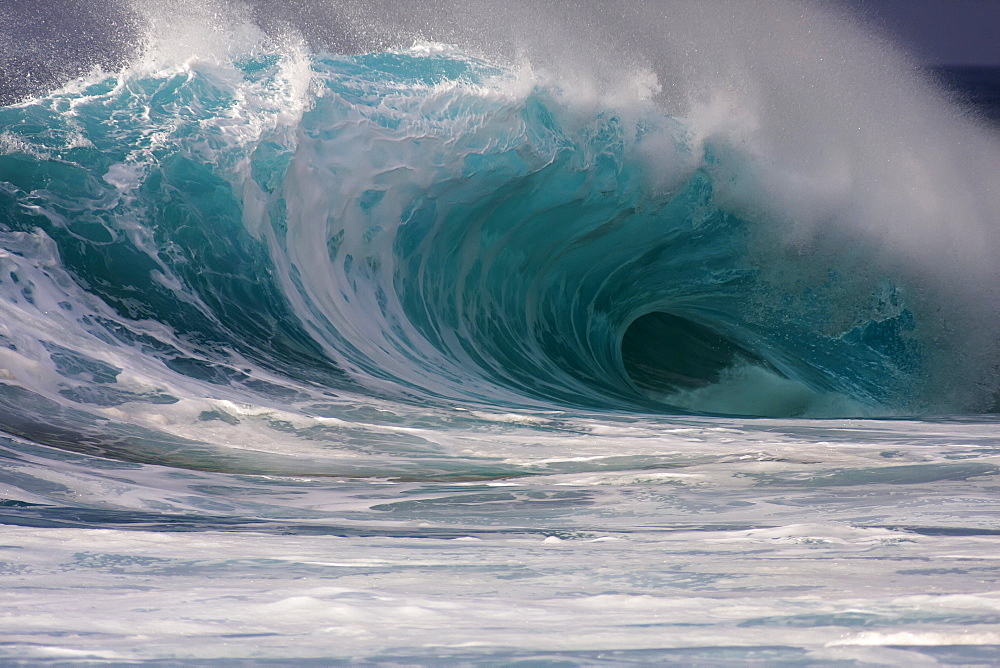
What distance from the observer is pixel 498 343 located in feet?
17.5

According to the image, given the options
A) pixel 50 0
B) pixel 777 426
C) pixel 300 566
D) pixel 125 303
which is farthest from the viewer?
pixel 50 0

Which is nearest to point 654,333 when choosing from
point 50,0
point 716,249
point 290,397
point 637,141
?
point 716,249

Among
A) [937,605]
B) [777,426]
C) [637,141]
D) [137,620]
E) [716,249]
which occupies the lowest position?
[937,605]

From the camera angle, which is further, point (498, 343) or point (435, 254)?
point (435, 254)

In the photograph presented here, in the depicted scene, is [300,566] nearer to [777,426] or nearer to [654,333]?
[777,426]

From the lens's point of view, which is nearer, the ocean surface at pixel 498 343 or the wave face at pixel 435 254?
the ocean surface at pixel 498 343

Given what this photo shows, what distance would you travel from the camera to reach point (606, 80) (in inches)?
246

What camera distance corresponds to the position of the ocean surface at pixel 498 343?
4.66 feet

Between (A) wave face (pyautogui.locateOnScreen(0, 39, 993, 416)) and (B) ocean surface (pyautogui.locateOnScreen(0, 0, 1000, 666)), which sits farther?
(A) wave face (pyautogui.locateOnScreen(0, 39, 993, 416))

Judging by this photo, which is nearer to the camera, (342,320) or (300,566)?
(300,566)

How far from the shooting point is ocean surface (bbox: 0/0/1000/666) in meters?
1.42

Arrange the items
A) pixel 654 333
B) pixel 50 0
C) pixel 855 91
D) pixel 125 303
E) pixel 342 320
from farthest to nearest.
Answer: pixel 855 91, pixel 654 333, pixel 50 0, pixel 342 320, pixel 125 303

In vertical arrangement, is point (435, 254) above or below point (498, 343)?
above

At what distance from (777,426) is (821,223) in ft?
12.3
